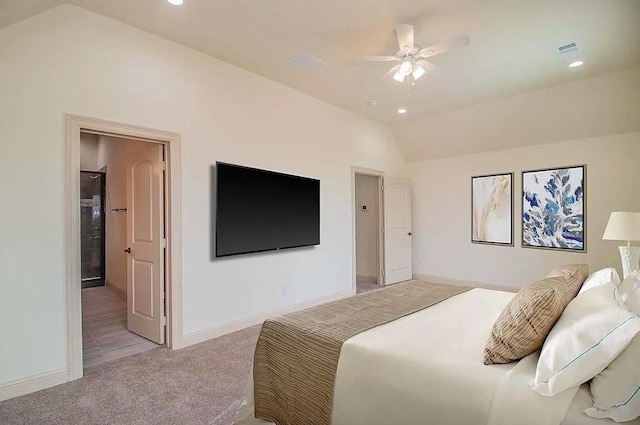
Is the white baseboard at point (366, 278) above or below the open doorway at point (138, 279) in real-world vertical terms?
below

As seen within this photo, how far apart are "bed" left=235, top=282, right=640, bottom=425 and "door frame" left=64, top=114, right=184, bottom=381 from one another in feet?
5.64

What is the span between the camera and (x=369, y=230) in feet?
21.8

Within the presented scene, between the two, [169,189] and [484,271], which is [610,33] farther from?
[169,189]

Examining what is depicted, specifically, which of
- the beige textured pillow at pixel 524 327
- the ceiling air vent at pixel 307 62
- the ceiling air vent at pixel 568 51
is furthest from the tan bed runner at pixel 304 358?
the ceiling air vent at pixel 568 51

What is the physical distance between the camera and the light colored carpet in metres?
2.11

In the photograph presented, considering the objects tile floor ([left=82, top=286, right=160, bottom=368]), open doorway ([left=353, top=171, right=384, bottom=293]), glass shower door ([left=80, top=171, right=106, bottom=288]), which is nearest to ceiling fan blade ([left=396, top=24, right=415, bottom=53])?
open doorway ([left=353, top=171, right=384, bottom=293])

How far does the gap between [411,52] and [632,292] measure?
2416 mm

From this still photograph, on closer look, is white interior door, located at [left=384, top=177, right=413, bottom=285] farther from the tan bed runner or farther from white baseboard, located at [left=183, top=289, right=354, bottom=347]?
the tan bed runner

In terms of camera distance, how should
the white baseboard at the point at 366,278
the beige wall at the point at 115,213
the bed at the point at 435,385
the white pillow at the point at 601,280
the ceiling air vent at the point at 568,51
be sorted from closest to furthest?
the bed at the point at 435,385, the white pillow at the point at 601,280, the ceiling air vent at the point at 568,51, the beige wall at the point at 115,213, the white baseboard at the point at 366,278

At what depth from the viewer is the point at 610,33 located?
3.02 metres

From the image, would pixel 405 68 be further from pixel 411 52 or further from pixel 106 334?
pixel 106 334

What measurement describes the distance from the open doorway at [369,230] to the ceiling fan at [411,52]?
9.41 feet

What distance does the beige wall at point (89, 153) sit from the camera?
629cm

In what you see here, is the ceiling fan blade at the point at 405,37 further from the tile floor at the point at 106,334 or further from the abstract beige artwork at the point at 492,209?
the tile floor at the point at 106,334
